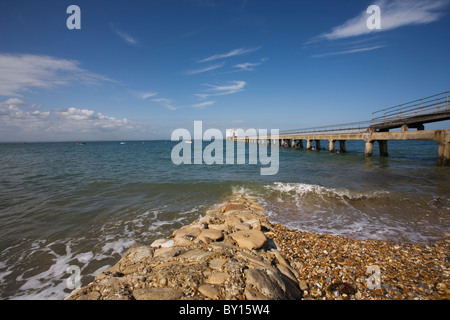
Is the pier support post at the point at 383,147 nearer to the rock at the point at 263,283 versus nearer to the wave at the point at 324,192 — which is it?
the wave at the point at 324,192

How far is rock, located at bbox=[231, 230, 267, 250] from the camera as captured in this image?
176 inches

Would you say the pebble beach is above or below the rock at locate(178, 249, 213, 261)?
below

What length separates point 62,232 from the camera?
677cm

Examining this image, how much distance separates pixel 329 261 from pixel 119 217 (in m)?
7.98

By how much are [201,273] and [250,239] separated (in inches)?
68.6

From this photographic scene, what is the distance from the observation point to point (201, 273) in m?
3.29

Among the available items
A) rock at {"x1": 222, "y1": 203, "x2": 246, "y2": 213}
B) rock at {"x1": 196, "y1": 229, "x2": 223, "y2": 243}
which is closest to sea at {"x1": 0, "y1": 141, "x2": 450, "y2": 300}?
rock at {"x1": 222, "y1": 203, "x2": 246, "y2": 213}

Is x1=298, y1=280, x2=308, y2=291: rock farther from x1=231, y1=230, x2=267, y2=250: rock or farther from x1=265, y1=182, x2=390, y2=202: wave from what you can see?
x1=265, y1=182, x2=390, y2=202: wave

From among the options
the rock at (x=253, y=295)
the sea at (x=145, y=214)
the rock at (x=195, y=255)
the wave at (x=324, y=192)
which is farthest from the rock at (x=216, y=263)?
the wave at (x=324, y=192)

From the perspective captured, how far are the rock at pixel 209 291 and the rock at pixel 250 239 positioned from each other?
1.70 meters

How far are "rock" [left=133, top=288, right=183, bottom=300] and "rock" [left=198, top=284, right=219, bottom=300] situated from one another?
33cm

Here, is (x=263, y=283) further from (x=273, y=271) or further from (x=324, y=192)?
(x=324, y=192)

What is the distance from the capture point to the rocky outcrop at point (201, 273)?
9.49 ft
